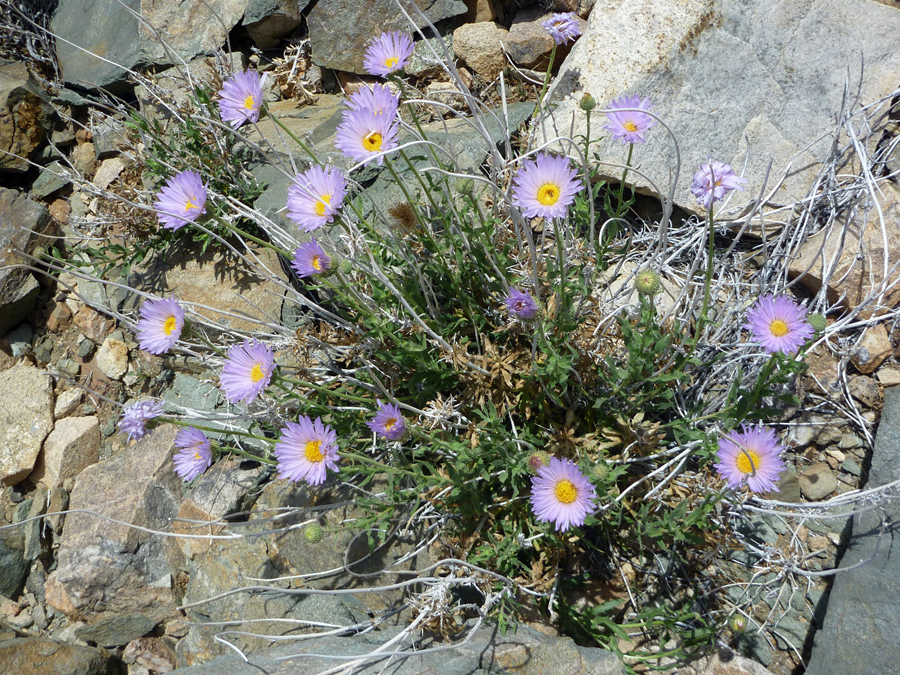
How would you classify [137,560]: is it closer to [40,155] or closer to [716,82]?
[40,155]

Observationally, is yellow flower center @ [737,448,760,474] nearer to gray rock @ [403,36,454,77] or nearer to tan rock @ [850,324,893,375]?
tan rock @ [850,324,893,375]

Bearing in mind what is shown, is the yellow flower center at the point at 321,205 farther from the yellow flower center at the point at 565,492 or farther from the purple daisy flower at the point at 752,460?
the purple daisy flower at the point at 752,460

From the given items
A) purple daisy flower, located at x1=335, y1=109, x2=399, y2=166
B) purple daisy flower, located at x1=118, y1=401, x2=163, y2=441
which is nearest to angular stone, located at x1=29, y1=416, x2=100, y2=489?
purple daisy flower, located at x1=118, y1=401, x2=163, y2=441

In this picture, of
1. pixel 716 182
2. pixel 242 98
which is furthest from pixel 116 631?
pixel 716 182

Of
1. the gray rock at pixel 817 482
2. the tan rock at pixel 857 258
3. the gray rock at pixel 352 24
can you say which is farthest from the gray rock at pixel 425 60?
the gray rock at pixel 817 482

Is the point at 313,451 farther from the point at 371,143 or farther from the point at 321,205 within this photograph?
the point at 371,143

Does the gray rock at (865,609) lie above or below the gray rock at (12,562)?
above

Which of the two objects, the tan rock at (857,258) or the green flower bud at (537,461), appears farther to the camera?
the tan rock at (857,258)
